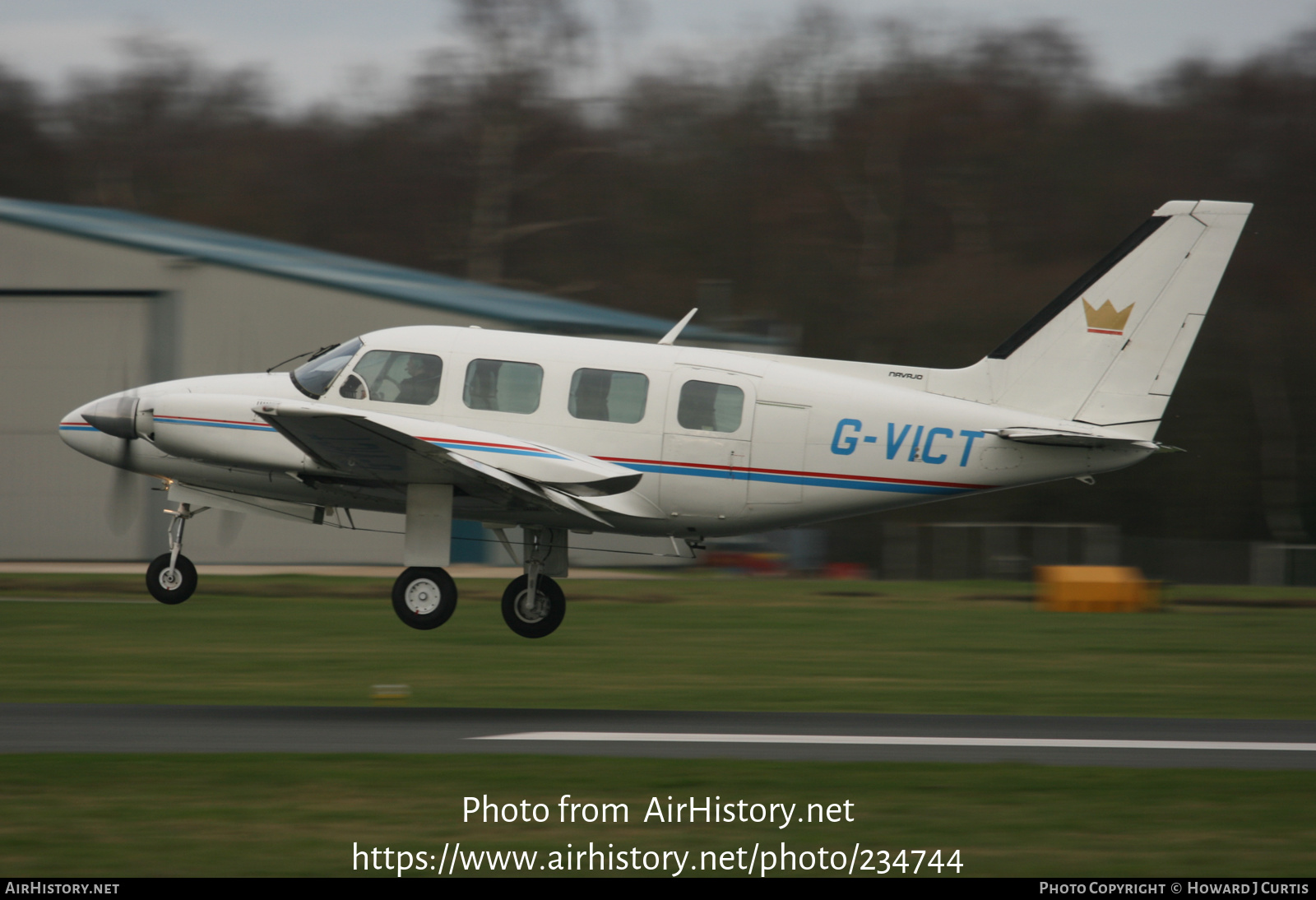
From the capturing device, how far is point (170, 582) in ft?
49.5

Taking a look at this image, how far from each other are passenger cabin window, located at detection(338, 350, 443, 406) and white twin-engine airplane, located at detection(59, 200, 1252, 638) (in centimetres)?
2

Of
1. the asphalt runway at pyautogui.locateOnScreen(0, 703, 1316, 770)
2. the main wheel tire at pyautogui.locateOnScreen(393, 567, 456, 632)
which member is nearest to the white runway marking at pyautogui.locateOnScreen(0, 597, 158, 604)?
the main wheel tire at pyautogui.locateOnScreen(393, 567, 456, 632)

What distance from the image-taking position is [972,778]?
877 centimetres

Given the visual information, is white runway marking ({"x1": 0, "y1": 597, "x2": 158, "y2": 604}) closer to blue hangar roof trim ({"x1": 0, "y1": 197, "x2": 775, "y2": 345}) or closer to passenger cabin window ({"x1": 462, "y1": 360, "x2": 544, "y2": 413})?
passenger cabin window ({"x1": 462, "y1": 360, "x2": 544, "y2": 413})

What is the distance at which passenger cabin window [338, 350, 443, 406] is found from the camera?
Answer: 46.2ft

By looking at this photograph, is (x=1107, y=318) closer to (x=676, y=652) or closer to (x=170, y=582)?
(x=676, y=652)

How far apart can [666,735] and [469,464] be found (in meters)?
4.13

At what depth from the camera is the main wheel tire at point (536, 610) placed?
1531cm

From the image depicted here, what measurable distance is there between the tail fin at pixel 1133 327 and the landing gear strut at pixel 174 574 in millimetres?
9202

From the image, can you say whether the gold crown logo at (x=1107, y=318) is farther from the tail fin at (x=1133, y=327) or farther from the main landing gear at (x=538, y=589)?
the main landing gear at (x=538, y=589)
